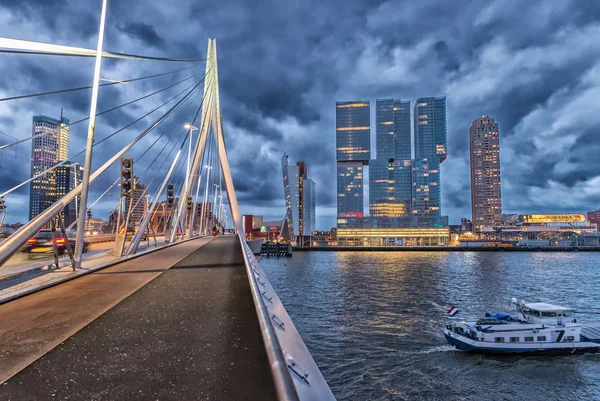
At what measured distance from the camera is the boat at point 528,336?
2128cm

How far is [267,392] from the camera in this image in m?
3.04

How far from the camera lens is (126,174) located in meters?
14.2

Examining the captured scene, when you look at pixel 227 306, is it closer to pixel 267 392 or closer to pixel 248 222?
pixel 267 392

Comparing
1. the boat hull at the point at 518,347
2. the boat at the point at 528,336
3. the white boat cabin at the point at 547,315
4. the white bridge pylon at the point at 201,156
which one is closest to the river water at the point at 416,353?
the boat hull at the point at 518,347

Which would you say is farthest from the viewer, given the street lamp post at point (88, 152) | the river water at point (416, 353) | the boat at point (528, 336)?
the boat at point (528, 336)

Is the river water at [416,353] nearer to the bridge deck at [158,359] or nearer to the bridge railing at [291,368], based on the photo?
the bridge deck at [158,359]

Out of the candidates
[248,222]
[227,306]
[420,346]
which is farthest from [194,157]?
[248,222]

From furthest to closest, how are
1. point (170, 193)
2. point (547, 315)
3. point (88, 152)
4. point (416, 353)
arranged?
point (170, 193) < point (547, 315) < point (416, 353) < point (88, 152)

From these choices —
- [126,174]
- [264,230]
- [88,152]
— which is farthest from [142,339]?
[264,230]

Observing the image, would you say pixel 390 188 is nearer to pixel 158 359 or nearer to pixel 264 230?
pixel 264 230

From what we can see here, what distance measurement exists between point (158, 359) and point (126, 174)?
1210cm

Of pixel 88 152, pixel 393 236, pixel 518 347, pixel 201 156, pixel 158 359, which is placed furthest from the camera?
pixel 393 236

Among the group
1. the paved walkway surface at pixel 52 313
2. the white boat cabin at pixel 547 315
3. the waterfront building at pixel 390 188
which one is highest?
the waterfront building at pixel 390 188

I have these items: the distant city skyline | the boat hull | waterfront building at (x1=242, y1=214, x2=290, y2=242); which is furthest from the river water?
waterfront building at (x1=242, y1=214, x2=290, y2=242)
